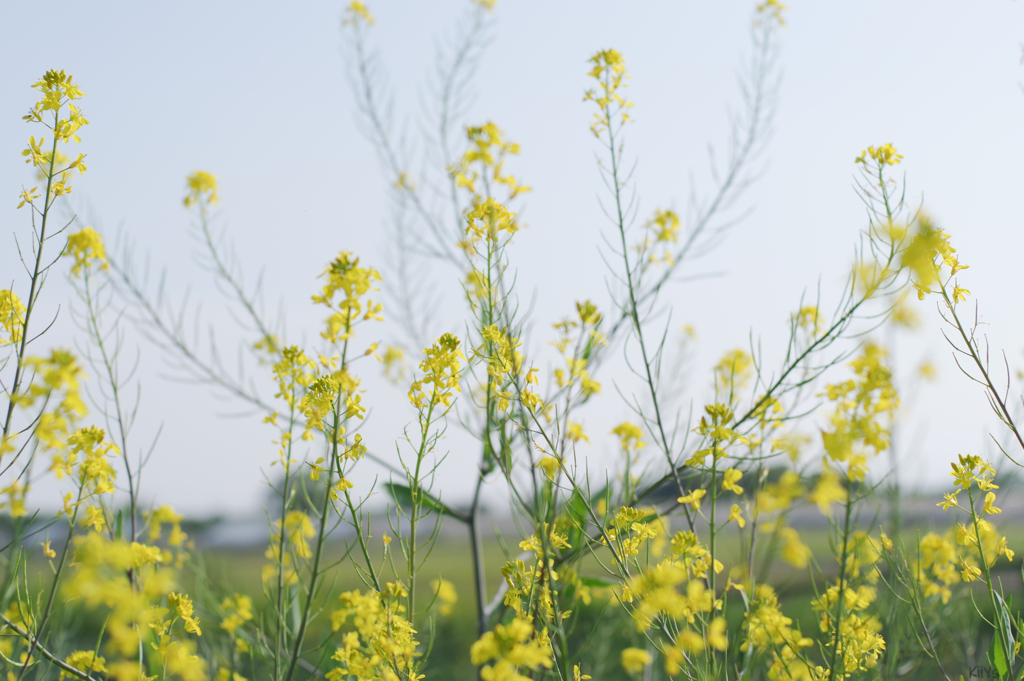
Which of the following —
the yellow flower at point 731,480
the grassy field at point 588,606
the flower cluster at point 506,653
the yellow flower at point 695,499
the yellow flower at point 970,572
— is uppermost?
the yellow flower at point 731,480

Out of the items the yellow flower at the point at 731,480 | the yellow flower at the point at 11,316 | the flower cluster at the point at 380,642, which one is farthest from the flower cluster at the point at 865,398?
the yellow flower at the point at 11,316

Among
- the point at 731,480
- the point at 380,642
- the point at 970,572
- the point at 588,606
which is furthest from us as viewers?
the point at 588,606

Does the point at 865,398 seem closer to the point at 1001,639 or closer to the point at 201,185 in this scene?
the point at 1001,639

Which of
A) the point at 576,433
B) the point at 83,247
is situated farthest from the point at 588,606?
the point at 83,247

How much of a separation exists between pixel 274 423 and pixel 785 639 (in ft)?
5.01

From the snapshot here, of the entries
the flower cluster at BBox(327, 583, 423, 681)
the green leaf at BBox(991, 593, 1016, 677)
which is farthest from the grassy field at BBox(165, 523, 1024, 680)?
the green leaf at BBox(991, 593, 1016, 677)

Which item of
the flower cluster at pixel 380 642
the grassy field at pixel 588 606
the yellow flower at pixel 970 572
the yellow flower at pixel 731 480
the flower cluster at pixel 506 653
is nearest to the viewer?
the flower cluster at pixel 506 653

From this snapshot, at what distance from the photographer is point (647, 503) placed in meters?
2.37

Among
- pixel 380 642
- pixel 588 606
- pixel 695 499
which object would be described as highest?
pixel 695 499

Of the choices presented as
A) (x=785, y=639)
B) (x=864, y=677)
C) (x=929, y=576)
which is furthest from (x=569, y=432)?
(x=929, y=576)

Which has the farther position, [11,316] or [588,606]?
[588,606]

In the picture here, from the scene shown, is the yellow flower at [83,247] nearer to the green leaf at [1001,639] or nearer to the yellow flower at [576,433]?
the yellow flower at [576,433]

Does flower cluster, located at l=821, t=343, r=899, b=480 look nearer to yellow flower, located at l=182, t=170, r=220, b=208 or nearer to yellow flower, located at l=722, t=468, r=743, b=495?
yellow flower, located at l=722, t=468, r=743, b=495

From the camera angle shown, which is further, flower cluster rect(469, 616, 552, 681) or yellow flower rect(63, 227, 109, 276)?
yellow flower rect(63, 227, 109, 276)
